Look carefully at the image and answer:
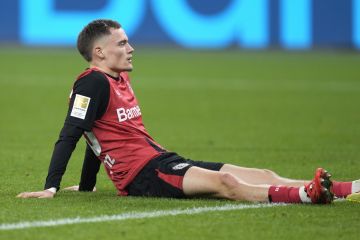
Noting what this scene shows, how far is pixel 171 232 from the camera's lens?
5.85 m

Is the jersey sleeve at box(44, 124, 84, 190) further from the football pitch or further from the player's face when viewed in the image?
the player's face

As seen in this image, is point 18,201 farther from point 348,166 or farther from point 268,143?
point 268,143

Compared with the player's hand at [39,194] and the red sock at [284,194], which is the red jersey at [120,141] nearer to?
the player's hand at [39,194]

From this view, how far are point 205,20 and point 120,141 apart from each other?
19.5m

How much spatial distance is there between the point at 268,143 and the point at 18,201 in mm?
5162

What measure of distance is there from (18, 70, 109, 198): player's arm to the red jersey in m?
0.09

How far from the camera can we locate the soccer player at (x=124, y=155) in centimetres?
691

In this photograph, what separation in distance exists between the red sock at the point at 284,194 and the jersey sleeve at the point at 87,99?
1.36 m

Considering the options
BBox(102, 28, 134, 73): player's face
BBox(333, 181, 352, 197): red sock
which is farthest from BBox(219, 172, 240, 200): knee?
BBox(102, 28, 134, 73): player's face

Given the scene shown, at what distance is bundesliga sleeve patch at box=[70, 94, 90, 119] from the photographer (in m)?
7.11

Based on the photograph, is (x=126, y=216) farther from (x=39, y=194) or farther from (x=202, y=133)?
(x=202, y=133)

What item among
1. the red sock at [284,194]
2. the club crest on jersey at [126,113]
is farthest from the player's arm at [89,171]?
the red sock at [284,194]

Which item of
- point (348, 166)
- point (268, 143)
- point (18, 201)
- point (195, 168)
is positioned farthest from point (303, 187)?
point (268, 143)

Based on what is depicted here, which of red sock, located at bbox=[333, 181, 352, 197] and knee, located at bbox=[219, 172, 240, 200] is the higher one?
knee, located at bbox=[219, 172, 240, 200]
